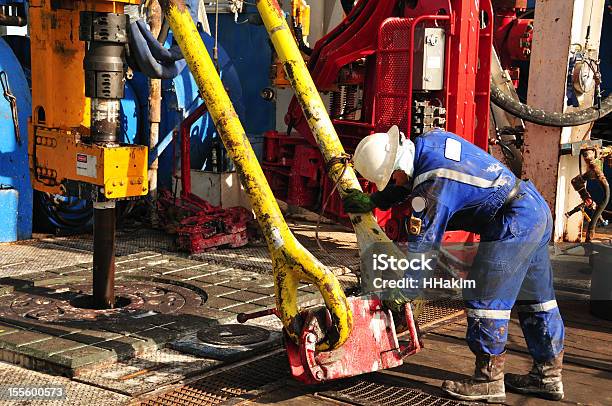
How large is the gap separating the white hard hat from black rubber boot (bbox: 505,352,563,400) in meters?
1.32

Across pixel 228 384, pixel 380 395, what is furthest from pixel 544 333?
pixel 228 384

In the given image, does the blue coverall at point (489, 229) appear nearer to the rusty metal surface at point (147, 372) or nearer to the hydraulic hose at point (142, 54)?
the rusty metal surface at point (147, 372)

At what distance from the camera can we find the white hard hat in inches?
176

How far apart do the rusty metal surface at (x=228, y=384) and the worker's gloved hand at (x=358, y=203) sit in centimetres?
99

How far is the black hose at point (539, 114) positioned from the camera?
7.70 m

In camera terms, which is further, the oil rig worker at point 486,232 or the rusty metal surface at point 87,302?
the rusty metal surface at point 87,302

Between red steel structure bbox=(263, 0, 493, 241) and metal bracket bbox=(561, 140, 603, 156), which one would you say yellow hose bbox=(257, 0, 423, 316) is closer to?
red steel structure bbox=(263, 0, 493, 241)

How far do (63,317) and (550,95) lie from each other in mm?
4905

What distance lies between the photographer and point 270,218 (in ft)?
15.3

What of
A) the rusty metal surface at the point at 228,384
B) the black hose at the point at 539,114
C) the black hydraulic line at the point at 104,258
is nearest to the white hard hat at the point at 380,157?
the rusty metal surface at the point at 228,384

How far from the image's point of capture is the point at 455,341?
5551mm

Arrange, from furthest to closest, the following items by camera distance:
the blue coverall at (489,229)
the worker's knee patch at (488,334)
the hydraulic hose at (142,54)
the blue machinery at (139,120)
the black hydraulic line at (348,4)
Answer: the black hydraulic line at (348,4) → the blue machinery at (139,120) → the hydraulic hose at (142,54) → the worker's knee patch at (488,334) → the blue coverall at (489,229)

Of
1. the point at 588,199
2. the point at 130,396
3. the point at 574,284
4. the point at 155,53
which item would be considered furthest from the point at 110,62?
the point at 588,199

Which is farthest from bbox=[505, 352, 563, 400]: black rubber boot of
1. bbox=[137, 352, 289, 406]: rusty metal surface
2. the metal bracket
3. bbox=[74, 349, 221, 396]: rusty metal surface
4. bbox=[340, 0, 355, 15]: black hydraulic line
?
bbox=[340, 0, 355, 15]: black hydraulic line
